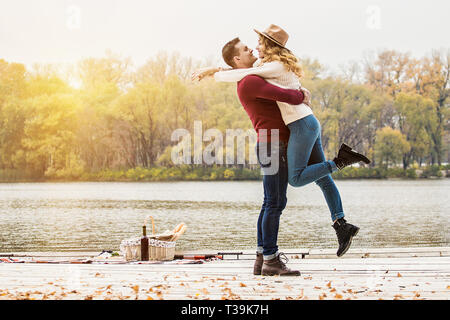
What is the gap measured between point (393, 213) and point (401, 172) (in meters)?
21.9

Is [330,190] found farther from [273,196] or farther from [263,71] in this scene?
[263,71]

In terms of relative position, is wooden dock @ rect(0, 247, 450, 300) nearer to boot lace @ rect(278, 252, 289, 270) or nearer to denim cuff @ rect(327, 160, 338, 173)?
boot lace @ rect(278, 252, 289, 270)

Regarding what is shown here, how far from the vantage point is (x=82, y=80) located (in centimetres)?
3831

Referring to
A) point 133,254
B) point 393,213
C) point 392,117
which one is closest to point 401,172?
point 392,117

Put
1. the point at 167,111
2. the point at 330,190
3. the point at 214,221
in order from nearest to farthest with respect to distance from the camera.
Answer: the point at 330,190
the point at 214,221
the point at 167,111

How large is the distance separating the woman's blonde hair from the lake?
7185 mm

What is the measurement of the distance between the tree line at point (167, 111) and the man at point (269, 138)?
32240 millimetres

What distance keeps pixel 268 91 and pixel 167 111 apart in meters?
34.3

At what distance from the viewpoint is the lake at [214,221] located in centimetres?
1125

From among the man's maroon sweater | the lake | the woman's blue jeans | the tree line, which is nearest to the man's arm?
the man's maroon sweater

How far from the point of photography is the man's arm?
124 inches

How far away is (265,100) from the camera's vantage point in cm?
325

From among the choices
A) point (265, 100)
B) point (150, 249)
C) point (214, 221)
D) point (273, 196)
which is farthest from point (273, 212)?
point (214, 221)
